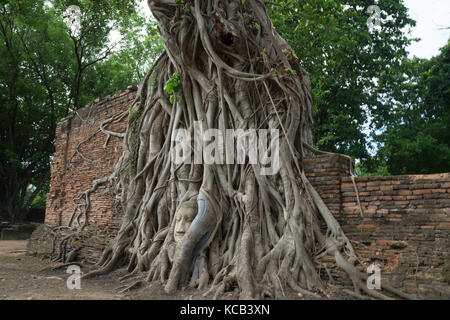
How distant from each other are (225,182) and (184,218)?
66cm

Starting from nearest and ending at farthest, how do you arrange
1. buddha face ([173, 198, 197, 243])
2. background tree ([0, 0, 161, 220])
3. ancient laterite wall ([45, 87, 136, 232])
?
buddha face ([173, 198, 197, 243])
ancient laterite wall ([45, 87, 136, 232])
background tree ([0, 0, 161, 220])

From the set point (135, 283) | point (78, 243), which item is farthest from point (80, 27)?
point (135, 283)

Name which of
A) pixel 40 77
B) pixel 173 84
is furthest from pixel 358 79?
pixel 40 77

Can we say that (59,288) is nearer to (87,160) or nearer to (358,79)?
(87,160)

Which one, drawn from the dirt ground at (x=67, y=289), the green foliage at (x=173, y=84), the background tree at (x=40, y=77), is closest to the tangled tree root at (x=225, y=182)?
the green foliage at (x=173, y=84)

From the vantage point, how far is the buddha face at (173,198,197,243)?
4027 millimetres

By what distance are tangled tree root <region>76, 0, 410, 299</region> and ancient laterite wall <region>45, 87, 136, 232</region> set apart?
904 mm

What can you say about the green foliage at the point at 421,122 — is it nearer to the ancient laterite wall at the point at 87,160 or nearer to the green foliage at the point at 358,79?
the green foliage at the point at 358,79

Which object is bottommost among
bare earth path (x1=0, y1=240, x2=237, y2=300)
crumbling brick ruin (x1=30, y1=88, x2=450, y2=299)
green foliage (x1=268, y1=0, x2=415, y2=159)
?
bare earth path (x1=0, y1=240, x2=237, y2=300)

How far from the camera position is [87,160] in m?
7.08

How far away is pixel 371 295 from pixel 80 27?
11.7m

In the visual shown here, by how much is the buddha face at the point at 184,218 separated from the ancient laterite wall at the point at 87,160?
207 centimetres

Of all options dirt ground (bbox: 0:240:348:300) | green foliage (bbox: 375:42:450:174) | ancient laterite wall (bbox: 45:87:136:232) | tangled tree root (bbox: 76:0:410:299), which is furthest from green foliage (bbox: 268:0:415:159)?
dirt ground (bbox: 0:240:348:300)

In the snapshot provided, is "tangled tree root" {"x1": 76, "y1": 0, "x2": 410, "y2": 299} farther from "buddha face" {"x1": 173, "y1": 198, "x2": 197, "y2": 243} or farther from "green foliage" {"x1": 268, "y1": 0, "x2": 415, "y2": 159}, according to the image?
"green foliage" {"x1": 268, "y1": 0, "x2": 415, "y2": 159}
